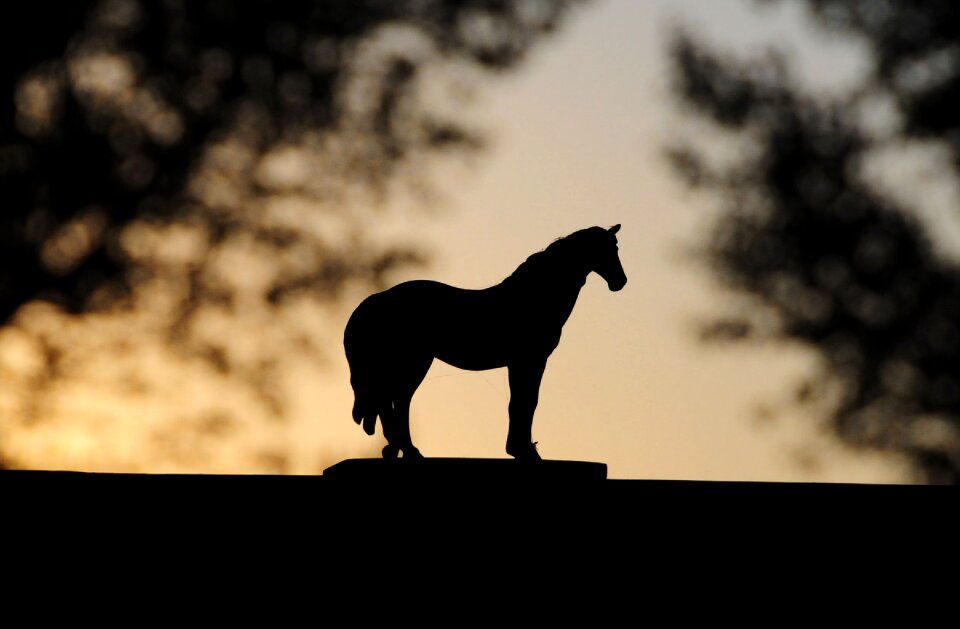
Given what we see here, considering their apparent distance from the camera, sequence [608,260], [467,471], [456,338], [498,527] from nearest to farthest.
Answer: [498,527]
[467,471]
[456,338]
[608,260]

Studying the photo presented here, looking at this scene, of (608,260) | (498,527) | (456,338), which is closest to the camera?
(498,527)

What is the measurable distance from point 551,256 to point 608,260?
0.85 ft

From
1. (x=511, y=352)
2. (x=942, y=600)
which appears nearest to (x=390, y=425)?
(x=511, y=352)

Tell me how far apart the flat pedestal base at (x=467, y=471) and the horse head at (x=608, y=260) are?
2.75 ft

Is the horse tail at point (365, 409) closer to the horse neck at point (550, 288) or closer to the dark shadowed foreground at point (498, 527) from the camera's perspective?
the dark shadowed foreground at point (498, 527)

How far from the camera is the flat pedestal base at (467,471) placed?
5438 millimetres

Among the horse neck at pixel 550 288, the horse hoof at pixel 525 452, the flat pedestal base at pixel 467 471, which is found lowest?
the flat pedestal base at pixel 467 471

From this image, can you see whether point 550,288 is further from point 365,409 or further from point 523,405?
point 365,409

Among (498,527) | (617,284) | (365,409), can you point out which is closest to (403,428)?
(365,409)

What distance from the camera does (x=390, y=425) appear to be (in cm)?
575

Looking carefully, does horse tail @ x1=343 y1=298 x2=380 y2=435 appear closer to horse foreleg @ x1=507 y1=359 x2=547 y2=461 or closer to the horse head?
horse foreleg @ x1=507 y1=359 x2=547 y2=461

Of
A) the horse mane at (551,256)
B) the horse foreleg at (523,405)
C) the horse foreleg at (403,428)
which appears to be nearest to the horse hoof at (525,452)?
the horse foreleg at (523,405)

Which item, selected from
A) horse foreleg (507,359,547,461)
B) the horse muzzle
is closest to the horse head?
the horse muzzle

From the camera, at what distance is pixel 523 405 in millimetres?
5699
